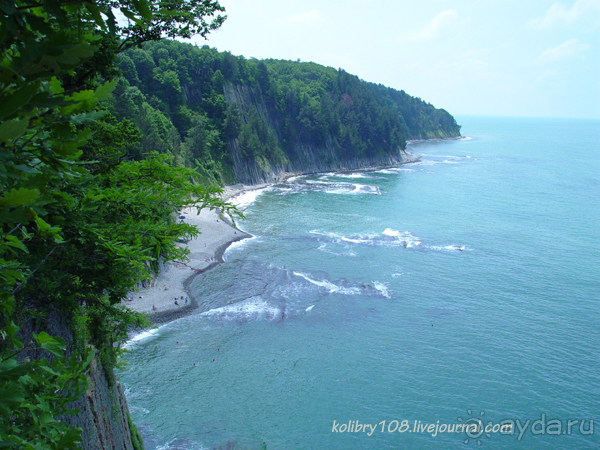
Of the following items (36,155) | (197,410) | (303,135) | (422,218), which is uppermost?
(303,135)

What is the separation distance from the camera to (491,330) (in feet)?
115

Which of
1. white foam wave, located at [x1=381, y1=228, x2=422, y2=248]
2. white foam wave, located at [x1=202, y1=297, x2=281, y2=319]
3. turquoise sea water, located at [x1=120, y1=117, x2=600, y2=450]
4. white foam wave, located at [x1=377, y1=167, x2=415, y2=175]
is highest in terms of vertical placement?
white foam wave, located at [x1=377, y1=167, x2=415, y2=175]

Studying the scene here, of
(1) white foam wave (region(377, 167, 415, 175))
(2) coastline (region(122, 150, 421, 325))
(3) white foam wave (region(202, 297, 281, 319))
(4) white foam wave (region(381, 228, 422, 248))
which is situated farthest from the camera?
(1) white foam wave (region(377, 167, 415, 175))

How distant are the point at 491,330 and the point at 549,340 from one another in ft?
14.0

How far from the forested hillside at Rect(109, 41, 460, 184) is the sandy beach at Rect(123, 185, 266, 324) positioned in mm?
13407

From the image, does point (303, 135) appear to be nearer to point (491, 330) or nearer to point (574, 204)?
point (574, 204)

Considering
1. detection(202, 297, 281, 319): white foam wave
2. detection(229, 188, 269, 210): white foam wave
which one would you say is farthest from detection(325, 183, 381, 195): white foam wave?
detection(202, 297, 281, 319): white foam wave

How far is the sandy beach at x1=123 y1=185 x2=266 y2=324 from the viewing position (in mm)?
35844

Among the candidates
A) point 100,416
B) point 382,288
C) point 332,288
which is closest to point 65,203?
point 100,416

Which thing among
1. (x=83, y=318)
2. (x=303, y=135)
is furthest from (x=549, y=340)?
(x=303, y=135)

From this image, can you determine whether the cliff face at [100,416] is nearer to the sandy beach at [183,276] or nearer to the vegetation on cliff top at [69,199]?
the vegetation on cliff top at [69,199]

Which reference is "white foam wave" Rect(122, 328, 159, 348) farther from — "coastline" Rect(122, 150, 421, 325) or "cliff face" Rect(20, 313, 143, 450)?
"cliff face" Rect(20, 313, 143, 450)

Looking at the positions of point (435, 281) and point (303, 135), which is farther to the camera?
point (303, 135)

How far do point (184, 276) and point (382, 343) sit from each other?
21016 mm
